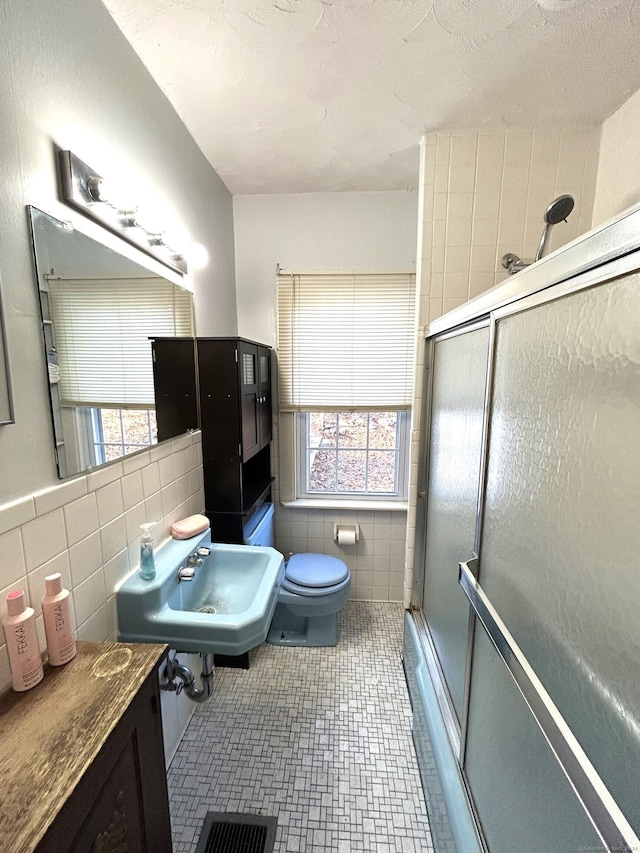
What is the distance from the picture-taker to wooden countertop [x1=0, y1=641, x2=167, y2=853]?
1.62 feet

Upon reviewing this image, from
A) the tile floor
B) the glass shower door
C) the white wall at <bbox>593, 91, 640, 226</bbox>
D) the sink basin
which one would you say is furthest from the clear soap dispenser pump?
the white wall at <bbox>593, 91, 640, 226</bbox>

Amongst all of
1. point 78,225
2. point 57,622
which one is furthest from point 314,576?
point 78,225

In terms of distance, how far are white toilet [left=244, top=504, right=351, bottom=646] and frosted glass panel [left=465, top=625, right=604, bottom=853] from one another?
1.00 m

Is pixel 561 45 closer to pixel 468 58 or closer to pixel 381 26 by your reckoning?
pixel 468 58

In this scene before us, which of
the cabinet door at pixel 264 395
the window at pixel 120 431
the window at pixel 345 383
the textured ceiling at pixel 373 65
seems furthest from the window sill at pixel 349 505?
the textured ceiling at pixel 373 65

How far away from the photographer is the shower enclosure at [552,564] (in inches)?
19.3

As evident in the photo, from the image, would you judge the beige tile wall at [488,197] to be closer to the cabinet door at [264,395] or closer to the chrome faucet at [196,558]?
the cabinet door at [264,395]

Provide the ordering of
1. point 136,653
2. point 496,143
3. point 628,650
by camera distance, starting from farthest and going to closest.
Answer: point 496,143, point 136,653, point 628,650

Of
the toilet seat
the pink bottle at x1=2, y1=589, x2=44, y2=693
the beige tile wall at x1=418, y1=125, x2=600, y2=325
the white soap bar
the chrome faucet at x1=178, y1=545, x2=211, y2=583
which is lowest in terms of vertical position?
the toilet seat

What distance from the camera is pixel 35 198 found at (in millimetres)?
797

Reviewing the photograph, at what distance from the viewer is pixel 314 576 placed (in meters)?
1.96

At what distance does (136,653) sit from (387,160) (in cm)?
219

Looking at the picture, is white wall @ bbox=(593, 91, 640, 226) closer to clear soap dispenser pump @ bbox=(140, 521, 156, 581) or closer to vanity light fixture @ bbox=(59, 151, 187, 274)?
vanity light fixture @ bbox=(59, 151, 187, 274)

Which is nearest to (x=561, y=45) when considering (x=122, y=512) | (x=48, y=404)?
(x=48, y=404)
